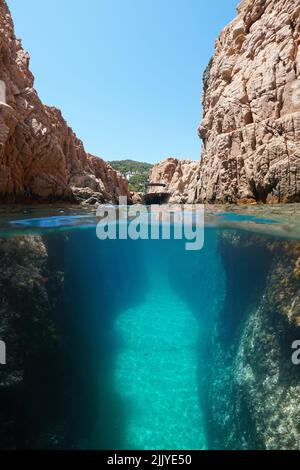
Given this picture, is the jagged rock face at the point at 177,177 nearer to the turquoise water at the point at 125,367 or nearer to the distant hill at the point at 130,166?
the turquoise water at the point at 125,367

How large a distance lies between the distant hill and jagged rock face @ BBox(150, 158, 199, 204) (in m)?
58.3

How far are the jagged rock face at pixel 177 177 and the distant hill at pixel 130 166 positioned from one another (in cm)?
5828

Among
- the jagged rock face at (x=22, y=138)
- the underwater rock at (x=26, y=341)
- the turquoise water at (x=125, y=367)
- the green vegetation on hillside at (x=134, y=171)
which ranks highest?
the green vegetation on hillside at (x=134, y=171)

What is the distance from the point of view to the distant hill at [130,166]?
430 ft

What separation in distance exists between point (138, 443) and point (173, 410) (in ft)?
4.32

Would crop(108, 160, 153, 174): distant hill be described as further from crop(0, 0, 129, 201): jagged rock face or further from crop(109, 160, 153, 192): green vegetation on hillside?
crop(0, 0, 129, 201): jagged rock face

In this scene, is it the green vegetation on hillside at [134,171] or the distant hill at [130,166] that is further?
the distant hill at [130,166]

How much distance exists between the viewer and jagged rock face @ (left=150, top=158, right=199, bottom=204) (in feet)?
178

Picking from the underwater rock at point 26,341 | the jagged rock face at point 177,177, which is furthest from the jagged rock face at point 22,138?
the jagged rock face at point 177,177

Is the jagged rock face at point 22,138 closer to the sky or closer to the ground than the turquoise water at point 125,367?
closer to the sky

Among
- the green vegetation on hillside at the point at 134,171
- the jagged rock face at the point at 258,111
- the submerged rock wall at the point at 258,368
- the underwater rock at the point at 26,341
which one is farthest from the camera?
the green vegetation on hillside at the point at 134,171

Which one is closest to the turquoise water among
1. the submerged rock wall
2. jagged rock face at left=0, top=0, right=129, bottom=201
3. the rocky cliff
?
the submerged rock wall

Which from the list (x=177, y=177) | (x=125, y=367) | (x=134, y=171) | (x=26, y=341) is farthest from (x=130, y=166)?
(x=26, y=341)

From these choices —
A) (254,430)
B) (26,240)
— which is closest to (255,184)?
(26,240)
